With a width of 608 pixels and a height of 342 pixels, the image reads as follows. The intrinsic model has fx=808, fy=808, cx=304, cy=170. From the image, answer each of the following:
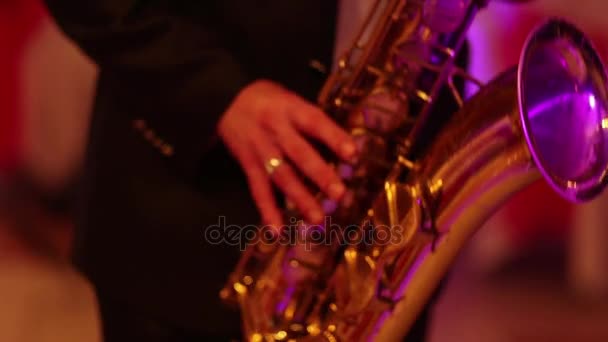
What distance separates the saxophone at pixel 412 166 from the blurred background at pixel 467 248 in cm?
105

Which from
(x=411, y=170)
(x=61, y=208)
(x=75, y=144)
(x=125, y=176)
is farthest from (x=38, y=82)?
(x=411, y=170)

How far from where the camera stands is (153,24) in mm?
823

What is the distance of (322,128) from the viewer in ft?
2.64

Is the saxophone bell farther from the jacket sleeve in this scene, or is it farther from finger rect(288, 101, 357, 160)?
the jacket sleeve

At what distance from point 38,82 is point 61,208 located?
496 mm

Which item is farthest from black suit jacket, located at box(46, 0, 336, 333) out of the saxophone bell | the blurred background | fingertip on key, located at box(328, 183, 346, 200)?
the blurred background

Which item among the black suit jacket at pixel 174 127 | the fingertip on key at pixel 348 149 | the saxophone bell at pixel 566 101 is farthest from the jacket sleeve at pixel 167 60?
the saxophone bell at pixel 566 101

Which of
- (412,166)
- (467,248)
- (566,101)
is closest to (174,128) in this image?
(412,166)

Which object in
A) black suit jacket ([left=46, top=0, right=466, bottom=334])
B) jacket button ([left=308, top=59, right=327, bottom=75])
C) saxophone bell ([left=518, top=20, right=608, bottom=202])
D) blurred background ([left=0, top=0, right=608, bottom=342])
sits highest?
saxophone bell ([left=518, top=20, right=608, bottom=202])

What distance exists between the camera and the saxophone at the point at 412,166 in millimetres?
796

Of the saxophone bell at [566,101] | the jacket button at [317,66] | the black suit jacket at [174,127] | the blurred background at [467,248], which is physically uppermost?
the saxophone bell at [566,101]

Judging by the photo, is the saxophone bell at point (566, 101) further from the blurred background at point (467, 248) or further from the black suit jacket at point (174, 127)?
the blurred background at point (467, 248)

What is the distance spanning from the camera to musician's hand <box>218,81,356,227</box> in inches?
31.7

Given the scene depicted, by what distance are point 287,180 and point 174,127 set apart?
0.44 feet
